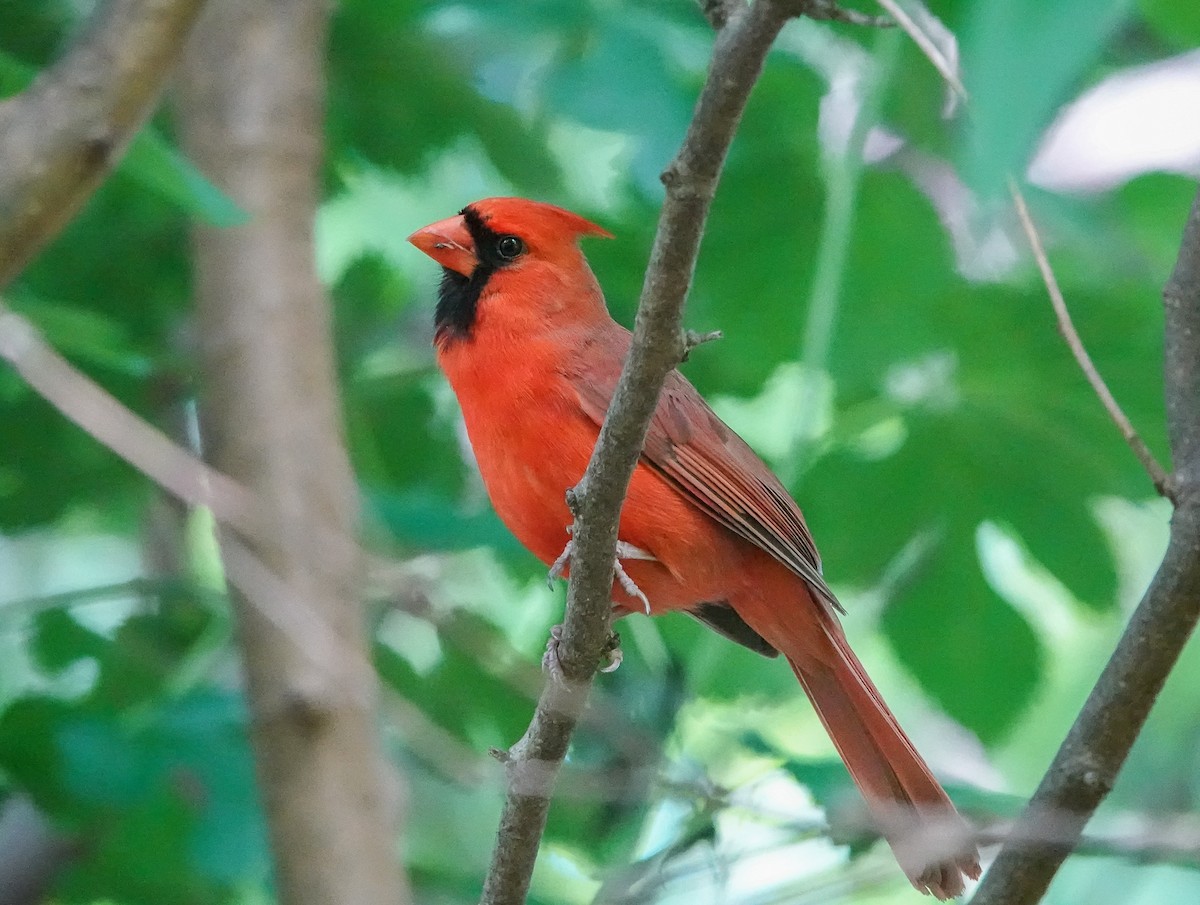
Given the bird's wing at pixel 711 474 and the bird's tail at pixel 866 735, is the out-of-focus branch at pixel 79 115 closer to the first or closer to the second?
the bird's wing at pixel 711 474

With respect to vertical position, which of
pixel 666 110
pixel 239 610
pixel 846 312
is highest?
pixel 666 110

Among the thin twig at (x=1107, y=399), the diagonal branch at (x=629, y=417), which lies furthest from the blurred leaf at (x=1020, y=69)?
the thin twig at (x=1107, y=399)

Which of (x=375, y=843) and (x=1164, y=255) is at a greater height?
(x=1164, y=255)

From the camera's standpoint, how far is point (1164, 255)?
3.30 meters

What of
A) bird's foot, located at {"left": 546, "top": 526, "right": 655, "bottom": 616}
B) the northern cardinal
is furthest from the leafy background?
bird's foot, located at {"left": 546, "top": 526, "right": 655, "bottom": 616}

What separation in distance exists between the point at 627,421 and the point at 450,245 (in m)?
1.39

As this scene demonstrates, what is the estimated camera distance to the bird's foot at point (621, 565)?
86.3 inches

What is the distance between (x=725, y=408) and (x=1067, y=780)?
182 cm

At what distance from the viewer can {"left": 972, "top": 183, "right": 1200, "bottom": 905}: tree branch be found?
187 centimetres

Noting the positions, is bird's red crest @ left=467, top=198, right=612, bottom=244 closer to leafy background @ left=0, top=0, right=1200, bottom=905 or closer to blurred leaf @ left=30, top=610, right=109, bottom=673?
leafy background @ left=0, top=0, right=1200, bottom=905

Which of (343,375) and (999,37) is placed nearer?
(999,37)

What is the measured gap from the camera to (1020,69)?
→ 970 mm

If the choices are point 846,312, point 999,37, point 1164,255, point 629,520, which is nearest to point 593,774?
point 629,520

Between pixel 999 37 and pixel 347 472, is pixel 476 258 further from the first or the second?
pixel 999 37
